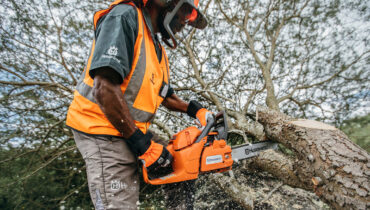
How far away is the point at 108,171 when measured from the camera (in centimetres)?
97

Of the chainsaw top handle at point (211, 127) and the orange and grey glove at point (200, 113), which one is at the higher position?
the orange and grey glove at point (200, 113)

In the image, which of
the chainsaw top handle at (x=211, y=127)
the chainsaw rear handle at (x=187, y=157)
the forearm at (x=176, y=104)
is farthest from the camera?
the forearm at (x=176, y=104)

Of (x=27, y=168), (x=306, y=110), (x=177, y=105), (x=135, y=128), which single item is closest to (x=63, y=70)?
(x=27, y=168)

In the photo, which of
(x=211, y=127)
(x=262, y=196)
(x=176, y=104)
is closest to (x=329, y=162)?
(x=211, y=127)

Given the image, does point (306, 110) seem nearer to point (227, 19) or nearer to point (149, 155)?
point (227, 19)

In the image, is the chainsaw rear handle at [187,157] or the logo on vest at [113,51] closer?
the logo on vest at [113,51]

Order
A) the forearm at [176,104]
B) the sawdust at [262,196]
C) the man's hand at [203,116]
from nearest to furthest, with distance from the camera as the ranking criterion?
1. the man's hand at [203,116]
2. the forearm at [176,104]
3. the sawdust at [262,196]

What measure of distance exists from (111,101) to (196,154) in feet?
2.23

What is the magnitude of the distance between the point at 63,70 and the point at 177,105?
234cm

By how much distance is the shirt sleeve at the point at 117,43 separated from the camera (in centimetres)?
86

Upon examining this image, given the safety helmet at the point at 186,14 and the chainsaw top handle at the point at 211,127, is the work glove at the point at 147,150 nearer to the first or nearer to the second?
the chainsaw top handle at the point at 211,127

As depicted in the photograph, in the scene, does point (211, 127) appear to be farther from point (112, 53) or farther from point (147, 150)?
point (112, 53)

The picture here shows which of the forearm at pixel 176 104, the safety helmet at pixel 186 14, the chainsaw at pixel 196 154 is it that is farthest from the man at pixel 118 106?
the forearm at pixel 176 104

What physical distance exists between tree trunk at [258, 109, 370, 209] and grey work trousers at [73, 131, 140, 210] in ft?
4.18
